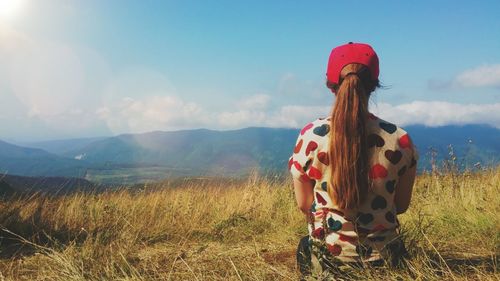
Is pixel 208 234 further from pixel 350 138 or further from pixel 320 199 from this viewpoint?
pixel 350 138

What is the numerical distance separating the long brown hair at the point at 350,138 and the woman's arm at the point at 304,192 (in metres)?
0.23

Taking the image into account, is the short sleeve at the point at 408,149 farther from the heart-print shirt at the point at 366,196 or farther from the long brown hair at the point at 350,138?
the long brown hair at the point at 350,138

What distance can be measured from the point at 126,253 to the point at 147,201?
321 centimetres

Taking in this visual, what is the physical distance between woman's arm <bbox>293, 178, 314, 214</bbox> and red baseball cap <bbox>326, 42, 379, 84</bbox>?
2.20 ft

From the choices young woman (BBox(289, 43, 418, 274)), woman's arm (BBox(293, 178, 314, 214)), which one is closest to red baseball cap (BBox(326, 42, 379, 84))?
young woman (BBox(289, 43, 418, 274))

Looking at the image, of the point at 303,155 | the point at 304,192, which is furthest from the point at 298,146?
the point at 304,192

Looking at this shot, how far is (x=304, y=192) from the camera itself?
292 cm

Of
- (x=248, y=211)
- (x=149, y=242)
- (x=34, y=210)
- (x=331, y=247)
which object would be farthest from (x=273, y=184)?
(x=331, y=247)

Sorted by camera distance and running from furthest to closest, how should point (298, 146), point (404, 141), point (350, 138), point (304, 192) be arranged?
point (304, 192) < point (298, 146) < point (404, 141) < point (350, 138)

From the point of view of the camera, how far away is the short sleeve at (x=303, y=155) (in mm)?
2729

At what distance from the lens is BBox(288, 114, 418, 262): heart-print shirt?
2664 mm

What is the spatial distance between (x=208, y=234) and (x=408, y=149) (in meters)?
4.04

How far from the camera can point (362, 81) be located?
2664 mm

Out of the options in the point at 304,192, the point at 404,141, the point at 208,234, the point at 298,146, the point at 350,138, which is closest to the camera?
the point at 350,138
